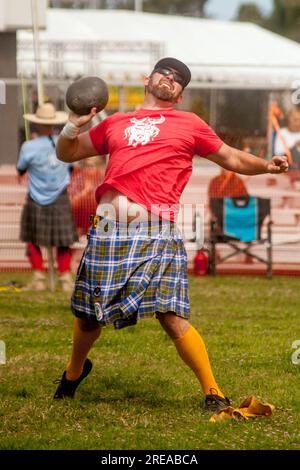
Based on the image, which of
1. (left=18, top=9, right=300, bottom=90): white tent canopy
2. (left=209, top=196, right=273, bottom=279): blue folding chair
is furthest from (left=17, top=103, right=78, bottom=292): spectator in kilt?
(left=18, top=9, right=300, bottom=90): white tent canopy

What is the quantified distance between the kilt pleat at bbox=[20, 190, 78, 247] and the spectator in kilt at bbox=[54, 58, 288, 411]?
16.1 feet

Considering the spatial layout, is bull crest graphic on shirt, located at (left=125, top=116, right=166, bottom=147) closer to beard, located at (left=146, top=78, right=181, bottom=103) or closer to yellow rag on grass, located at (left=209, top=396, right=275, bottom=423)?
beard, located at (left=146, top=78, right=181, bottom=103)

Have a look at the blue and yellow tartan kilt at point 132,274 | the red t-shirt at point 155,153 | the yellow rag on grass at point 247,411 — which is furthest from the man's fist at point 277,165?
the yellow rag on grass at point 247,411

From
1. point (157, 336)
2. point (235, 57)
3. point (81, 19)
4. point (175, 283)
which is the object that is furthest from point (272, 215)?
point (81, 19)

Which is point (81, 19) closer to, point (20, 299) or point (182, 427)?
point (20, 299)

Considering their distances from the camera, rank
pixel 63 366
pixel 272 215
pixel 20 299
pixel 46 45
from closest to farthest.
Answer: pixel 63 366 → pixel 20 299 → pixel 272 215 → pixel 46 45

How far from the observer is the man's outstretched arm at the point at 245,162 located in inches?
203

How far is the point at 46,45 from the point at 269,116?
9.10 m

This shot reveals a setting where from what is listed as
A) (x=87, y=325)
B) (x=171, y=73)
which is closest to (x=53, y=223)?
(x=87, y=325)

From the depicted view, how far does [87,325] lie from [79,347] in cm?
17

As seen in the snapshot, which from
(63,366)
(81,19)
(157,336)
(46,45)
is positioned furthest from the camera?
(81,19)

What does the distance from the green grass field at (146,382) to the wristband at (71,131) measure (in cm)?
128

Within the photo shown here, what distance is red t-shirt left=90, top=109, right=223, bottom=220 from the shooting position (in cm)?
507

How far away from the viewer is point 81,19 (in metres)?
27.1
